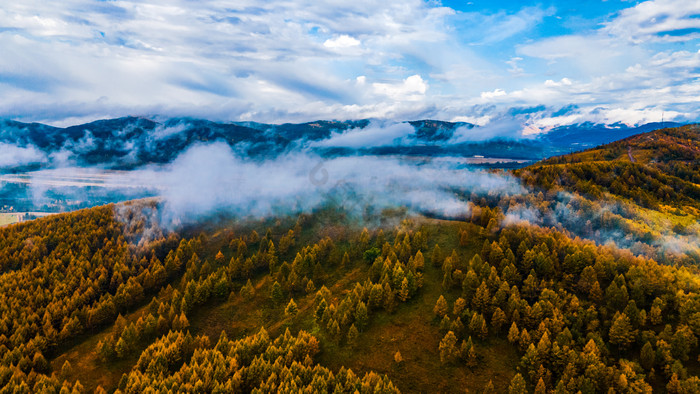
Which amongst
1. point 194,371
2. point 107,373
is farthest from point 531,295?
point 107,373

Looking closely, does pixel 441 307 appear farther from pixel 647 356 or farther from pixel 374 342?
pixel 647 356

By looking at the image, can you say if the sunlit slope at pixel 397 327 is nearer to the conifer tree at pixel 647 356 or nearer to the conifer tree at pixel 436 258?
the conifer tree at pixel 647 356

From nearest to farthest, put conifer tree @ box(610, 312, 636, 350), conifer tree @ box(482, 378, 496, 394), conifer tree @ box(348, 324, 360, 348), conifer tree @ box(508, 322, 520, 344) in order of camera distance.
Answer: conifer tree @ box(482, 378, 496, 394)
conifer tree @ box(610, 312, 636, 350)
conifer tree @ box(508, 322, 520, 344)
conifer tree @ box(348, 324, 360, 348)

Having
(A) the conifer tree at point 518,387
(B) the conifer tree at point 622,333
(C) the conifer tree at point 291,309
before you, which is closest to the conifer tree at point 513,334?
(A) the conifer tree at point 518,387

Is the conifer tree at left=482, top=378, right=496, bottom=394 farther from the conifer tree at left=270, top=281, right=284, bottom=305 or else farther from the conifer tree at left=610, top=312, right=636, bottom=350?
the conifer tree at left=270, top=281, right=284, bottom=305

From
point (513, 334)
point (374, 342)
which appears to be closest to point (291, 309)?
point (374, 342)

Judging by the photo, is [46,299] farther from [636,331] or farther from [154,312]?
[636,331]

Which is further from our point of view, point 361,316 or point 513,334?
point 361,316

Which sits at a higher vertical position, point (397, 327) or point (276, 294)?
point (397, 327)

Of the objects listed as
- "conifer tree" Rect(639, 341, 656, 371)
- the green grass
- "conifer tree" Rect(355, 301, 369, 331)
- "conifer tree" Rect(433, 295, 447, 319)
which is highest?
"conifer tree" Rect(639, 341, 656, 371)

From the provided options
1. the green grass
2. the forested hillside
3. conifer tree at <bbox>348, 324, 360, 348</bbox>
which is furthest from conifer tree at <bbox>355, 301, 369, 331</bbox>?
conifer tree at <bbox>348, 324, 360, 348</bbox>

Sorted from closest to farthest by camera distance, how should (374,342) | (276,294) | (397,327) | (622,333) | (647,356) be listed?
1. (647,356)
2. (622,333)
3. (374,342)
4. (397,327)
5. (276,294)
